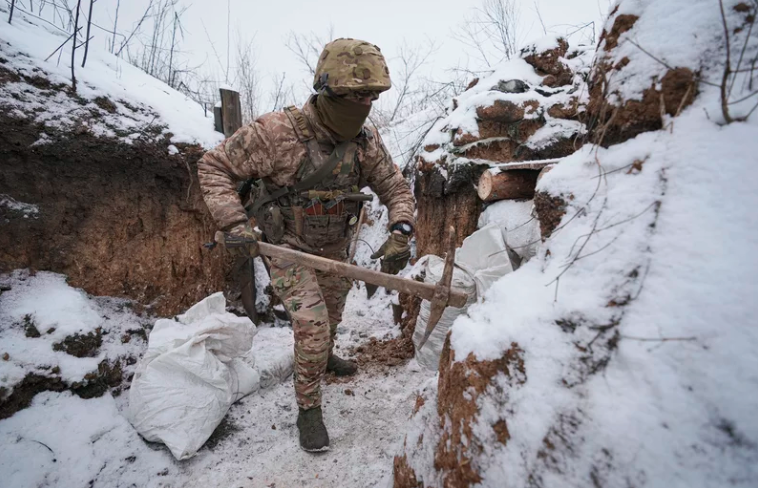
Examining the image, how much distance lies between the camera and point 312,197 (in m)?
2.35

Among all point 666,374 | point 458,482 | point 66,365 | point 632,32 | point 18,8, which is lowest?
point 66,365

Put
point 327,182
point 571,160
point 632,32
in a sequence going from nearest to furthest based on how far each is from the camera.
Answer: point 632,32 < point 571,160 < point 327,182

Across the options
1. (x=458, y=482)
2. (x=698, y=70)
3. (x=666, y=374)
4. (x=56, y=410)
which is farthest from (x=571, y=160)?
(x=56, y=410)

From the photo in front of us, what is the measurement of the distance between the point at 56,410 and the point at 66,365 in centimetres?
26

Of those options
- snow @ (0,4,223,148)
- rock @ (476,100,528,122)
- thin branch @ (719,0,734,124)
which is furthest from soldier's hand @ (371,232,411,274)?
snow @ (0,4,223,148)

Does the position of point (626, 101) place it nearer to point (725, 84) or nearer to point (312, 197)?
point (725, 84)

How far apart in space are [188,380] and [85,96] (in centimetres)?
236

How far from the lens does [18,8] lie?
333cm

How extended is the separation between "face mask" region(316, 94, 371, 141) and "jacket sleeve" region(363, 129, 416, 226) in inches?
10.7

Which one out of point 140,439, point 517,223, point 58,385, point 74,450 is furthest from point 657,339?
point 58,385

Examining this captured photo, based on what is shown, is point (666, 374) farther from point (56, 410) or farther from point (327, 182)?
point (56, 410)

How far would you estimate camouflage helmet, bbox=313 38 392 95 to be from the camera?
207 centimetres

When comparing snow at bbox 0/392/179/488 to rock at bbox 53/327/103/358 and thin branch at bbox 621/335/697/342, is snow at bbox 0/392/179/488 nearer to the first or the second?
rock at bbox 53/327/103/358

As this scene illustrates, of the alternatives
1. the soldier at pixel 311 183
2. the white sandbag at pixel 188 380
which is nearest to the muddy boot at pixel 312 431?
the soldier at pixel 311 183
